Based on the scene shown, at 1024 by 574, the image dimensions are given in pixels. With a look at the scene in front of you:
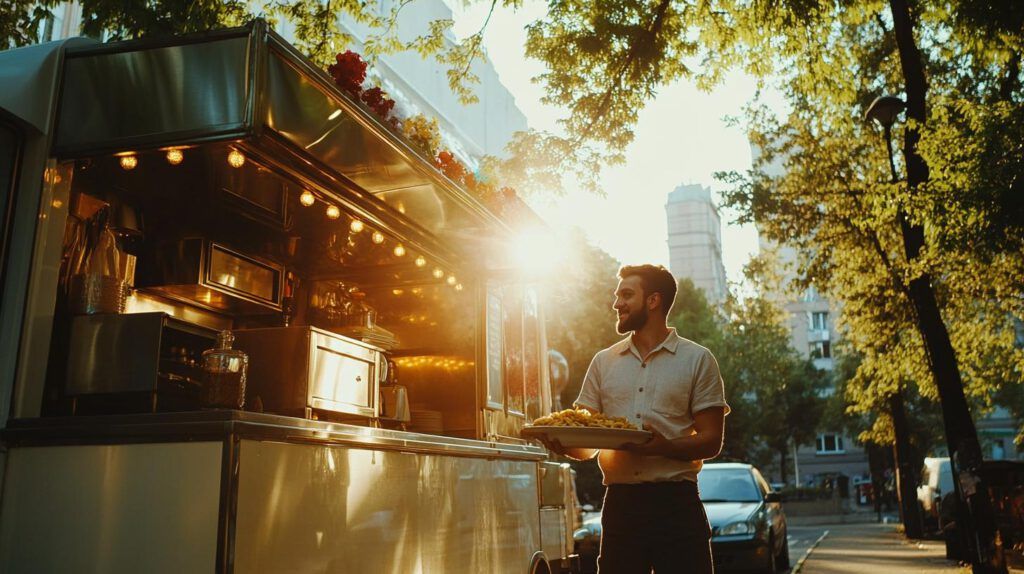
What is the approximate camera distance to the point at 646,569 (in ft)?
11.5

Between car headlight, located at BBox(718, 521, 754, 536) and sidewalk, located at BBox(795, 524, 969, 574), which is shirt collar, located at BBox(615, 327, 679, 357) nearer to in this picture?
car headlight, located at BBox(718, 521, 754, 536)

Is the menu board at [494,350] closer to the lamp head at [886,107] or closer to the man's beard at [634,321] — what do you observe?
the man's beard at [634,321]

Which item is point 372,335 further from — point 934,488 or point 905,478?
point 905,478

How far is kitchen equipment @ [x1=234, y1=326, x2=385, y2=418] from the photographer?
5129mm

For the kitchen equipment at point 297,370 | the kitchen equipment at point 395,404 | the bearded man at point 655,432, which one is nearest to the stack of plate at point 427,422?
the kitchen equipment at point 395,404

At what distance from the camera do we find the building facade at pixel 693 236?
100 meters

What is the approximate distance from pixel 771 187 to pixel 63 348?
16.9m

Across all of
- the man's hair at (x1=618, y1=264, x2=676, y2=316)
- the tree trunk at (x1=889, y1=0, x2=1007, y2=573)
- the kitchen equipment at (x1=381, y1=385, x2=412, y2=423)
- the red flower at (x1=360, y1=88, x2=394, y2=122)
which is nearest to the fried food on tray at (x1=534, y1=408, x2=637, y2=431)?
the man's hair at (x1=618, y1=264, x2=676, y2=316)

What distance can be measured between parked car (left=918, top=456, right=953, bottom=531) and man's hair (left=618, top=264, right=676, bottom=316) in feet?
52.4

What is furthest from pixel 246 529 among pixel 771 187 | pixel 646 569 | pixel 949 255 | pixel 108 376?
pixel 771 187

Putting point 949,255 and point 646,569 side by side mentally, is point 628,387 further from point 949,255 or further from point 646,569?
point 949,255

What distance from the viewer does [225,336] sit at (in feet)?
14.7

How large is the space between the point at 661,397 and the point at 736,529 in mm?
9551

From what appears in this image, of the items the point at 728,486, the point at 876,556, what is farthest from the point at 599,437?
the point at 876,556
